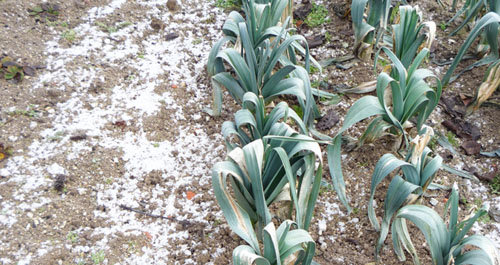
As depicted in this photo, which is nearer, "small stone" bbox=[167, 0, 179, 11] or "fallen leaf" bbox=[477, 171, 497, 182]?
"fallen leaf" bbox=[477, 171, 497, 182]

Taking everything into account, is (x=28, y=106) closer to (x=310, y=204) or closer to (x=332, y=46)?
(x=310, y=204)

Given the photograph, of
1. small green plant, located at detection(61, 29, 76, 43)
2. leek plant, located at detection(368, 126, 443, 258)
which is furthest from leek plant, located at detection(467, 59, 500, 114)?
small green plant, located at detection(61, 29, 76, 43)

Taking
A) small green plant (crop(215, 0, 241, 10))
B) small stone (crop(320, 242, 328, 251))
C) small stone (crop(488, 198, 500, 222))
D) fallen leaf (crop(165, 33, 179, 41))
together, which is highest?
small green plant (crop(215, 0, 241, 10))

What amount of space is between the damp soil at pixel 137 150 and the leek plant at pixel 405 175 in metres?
0.19

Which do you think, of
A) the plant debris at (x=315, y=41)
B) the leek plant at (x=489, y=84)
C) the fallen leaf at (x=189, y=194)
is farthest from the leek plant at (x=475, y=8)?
the fallen leaf at (x=189, y=194)

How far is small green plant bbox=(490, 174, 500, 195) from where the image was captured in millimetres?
2288

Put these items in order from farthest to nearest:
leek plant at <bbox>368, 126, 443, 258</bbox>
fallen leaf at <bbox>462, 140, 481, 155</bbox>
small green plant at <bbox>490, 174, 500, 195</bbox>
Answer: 1. fallen leaf at <bbox>462, 140, 481, 155</bbox>
2. small green plant at <bbox>490, 174, 500, 195</bbox>
3. leek plant at <bbox>368, 126, 443, 258</bbox>

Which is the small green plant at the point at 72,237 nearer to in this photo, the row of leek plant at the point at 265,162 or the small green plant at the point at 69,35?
the row of leek plant at the point at 265,162

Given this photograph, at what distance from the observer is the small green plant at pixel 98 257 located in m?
1.92

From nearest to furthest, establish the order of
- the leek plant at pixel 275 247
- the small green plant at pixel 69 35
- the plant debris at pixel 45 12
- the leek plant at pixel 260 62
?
the leek plant at pixel 275 247 → the leek plant at pixel 260 62 → the small green plant at pixel 69 35 → the plant debris at pixel 45 12

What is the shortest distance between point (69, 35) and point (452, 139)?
2.45 meters

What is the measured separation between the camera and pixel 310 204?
1.81 m

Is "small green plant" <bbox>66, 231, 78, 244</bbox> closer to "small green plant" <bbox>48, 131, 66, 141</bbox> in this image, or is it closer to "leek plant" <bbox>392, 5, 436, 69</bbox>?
"small green plant" <bbox>48, 131, 66, 141</bbox>

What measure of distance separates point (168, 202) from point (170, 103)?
689 mm
